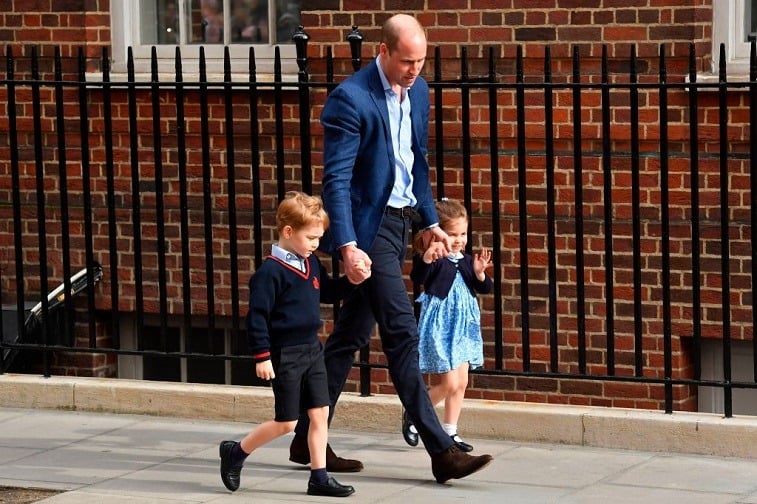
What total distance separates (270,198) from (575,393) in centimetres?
204

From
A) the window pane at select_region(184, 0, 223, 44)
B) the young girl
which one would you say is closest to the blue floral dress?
the young girl

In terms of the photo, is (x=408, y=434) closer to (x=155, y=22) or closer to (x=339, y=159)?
(x=339, y=159)

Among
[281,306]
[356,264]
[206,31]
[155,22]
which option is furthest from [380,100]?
[155,22]

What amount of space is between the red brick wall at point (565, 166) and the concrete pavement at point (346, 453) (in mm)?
1775

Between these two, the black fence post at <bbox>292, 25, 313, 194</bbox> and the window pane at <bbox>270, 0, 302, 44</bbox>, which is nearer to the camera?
the black fence post at <bbox>292, 25, 313, 194</bbox>

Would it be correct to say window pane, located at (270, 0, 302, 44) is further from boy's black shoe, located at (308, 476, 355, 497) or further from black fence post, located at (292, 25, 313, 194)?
boy's black shoe, located at (308, 476, 355, 497)

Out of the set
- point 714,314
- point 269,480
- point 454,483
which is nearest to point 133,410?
point 269,480

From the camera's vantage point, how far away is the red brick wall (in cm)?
899

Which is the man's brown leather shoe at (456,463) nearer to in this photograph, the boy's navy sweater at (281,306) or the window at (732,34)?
the boy's navy sweater at (281,306)

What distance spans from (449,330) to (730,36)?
8.98 ft

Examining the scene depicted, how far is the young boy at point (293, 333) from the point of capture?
6.40 metres

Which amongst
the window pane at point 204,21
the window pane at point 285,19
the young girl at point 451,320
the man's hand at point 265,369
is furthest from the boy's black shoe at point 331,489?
the window pane at point 204,21

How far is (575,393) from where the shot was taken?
371 inches

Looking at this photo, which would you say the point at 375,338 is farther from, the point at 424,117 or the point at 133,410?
the point at 424,117
